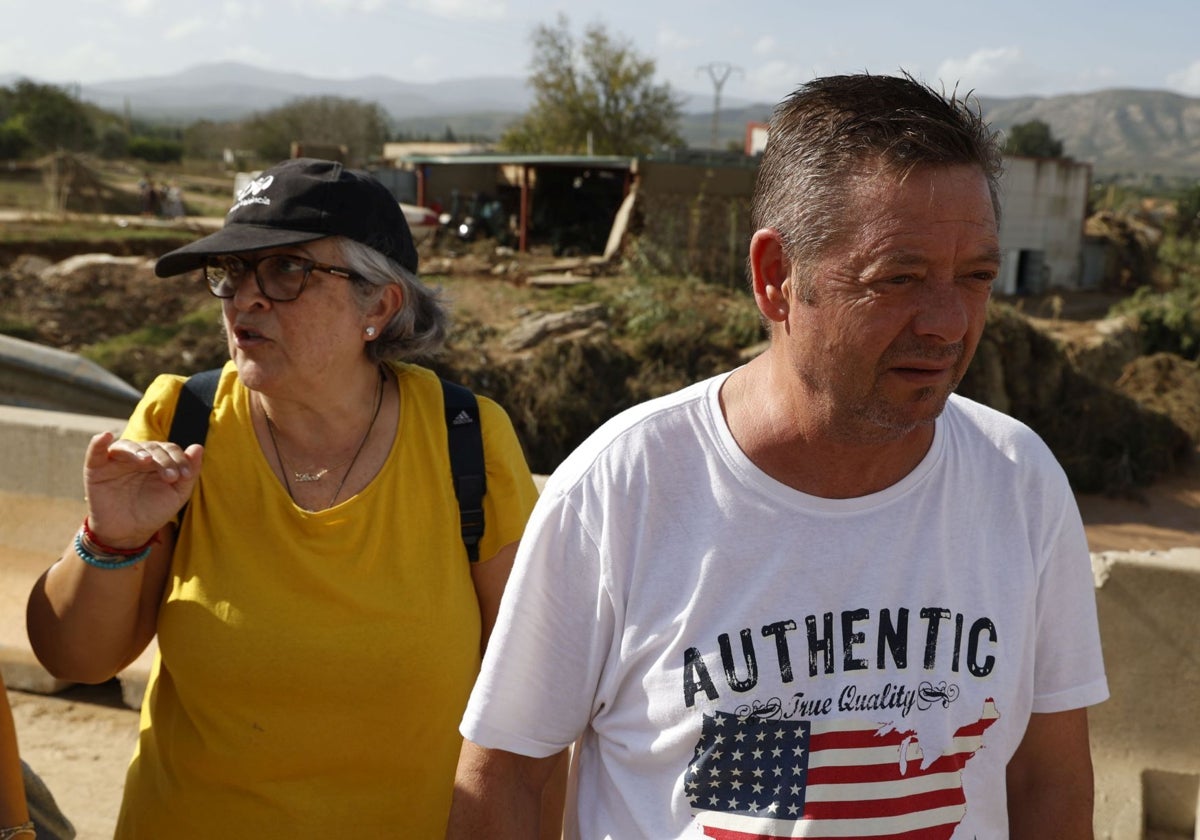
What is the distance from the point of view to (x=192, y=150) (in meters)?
73.4

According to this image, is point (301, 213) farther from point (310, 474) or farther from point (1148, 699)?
point (1148, 699)

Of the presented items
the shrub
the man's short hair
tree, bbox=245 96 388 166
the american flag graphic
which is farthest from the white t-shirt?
tree, bbox=245 96 388 166

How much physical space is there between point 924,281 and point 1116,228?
3734cm

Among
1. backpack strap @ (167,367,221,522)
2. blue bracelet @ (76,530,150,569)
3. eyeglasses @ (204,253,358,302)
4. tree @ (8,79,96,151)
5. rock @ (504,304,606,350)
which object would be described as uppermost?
tree @ (8,79,96,151)

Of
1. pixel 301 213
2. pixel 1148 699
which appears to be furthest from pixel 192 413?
pixel 1148 699

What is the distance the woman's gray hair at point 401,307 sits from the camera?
2303mm

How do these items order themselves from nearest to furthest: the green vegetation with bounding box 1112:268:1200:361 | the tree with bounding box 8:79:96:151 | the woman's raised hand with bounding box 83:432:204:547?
the woman's raised hand with bounding box 83:432:204:547
the green vegetation with bounding box 1112:268:1200:361
the tree with bounding box 8:79:96:151

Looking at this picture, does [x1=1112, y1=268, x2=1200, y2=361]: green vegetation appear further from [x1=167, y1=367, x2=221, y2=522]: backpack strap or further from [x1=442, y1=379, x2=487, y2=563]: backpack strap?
[x1=167, y1=367, x2=221, y2=522]: backpack strap

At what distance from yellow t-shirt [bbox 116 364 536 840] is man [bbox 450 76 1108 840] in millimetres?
531

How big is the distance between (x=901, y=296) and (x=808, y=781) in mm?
677

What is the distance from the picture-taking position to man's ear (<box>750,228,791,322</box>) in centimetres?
160

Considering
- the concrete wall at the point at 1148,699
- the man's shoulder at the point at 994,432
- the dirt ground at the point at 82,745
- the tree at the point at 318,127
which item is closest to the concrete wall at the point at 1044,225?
the concrete wall at the point at 1148,699

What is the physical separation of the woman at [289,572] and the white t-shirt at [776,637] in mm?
569

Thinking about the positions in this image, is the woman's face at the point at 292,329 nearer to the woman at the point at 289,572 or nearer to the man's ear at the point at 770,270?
the woman at the point at 289,572
